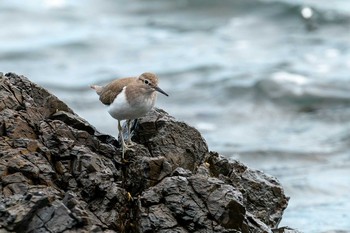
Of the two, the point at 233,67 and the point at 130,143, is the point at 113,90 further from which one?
the point at 233,67

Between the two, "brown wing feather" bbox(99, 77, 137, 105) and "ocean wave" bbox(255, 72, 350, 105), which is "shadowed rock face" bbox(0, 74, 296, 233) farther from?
"ocean wave" bbox(255, 72, 350, 105)

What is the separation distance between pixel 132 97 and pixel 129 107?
0.11 m

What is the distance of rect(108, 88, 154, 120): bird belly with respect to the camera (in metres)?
8.42

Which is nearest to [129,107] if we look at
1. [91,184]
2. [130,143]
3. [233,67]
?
[130,143]

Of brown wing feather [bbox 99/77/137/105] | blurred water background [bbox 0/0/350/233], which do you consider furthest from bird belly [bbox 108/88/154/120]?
blurred water background [bbox 0/0/350/233]

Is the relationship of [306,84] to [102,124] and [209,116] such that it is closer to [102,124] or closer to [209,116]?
[209,116]

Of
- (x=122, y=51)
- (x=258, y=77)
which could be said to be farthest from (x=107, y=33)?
(x=258, y=77)

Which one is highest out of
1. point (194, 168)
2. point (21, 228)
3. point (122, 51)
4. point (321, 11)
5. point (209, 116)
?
point (321, 11)

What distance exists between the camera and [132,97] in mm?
8438

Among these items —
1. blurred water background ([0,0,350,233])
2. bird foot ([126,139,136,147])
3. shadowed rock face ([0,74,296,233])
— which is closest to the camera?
shadowed rock face ([0,74,296,233])

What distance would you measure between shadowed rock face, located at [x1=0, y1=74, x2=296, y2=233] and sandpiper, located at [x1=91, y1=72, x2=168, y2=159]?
358 millimetres

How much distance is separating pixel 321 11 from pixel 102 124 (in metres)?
12.7

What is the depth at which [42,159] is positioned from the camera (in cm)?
721

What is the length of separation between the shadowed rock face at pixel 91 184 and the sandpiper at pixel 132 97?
1.17 ft
